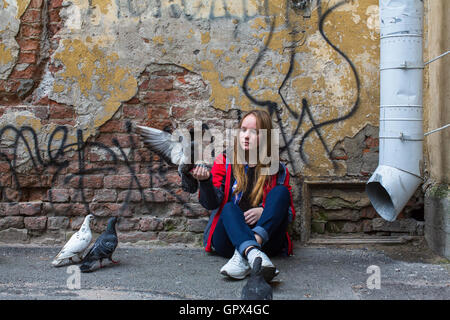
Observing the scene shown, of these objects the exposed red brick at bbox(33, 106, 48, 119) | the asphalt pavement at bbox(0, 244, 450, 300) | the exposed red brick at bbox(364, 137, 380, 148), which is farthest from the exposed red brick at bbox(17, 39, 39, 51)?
the exposed red brick at bbox(364, 137, 380, 148)

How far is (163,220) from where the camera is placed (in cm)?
391

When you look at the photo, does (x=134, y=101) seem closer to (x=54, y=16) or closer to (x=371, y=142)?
(x=54, y=16)

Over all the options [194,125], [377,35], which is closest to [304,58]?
[377,35]

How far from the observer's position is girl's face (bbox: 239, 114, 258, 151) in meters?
3.30

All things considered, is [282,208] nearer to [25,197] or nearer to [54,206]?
[54,206]

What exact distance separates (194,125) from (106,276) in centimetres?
142

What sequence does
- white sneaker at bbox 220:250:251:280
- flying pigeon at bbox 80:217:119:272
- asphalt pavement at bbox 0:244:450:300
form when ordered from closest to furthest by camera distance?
1. asphalt pavement at bbox 0:244:450:300
2. white sneaker at bbox 220:250:251:280
3. flying pigeon at bbox 80:217:119:272

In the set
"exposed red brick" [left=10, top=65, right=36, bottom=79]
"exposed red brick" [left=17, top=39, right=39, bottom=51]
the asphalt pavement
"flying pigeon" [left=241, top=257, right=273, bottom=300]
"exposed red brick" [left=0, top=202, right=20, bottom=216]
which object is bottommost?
the asphalt pavement

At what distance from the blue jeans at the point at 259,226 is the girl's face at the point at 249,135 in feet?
1.13

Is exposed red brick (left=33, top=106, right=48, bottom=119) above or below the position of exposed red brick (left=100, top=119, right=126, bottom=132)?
above

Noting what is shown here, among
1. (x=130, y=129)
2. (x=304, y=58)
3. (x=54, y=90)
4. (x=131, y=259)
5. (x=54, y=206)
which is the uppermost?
(x=304, y=58)

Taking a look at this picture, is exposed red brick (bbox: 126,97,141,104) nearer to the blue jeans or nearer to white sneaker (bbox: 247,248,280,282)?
the blue jeans

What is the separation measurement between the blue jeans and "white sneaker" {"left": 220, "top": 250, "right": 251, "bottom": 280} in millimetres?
49

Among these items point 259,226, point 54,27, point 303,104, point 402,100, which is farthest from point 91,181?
point 402,100
